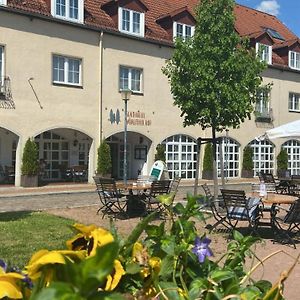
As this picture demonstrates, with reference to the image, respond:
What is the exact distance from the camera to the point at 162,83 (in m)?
24.6

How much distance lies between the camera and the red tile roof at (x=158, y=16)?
20.2m

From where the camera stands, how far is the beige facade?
19.6 meters

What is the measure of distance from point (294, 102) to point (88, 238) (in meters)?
31.5

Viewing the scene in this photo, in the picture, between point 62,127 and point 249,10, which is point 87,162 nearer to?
point 62,127

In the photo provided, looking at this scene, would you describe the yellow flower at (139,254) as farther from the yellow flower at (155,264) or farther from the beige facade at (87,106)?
the beige facade at (87,106)

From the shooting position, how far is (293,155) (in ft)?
104

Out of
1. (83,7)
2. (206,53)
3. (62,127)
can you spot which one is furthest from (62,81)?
(206,53)

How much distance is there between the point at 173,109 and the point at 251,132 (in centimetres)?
600

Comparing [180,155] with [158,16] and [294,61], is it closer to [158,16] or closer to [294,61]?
[158,16]

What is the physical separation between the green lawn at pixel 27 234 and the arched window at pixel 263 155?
1954 cm

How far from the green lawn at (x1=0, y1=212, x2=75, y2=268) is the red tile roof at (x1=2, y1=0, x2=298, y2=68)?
764 centimetres

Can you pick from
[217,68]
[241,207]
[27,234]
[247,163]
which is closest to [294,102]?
[247,163]

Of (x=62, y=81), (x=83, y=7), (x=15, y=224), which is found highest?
(x=83, y=7)

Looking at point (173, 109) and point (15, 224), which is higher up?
point (173, 109)
